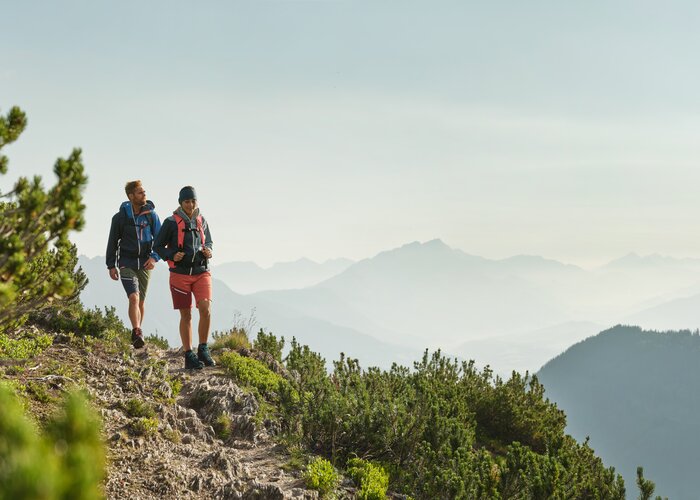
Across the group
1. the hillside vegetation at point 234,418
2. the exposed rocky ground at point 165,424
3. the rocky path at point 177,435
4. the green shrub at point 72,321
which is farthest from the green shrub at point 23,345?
the green shrub at point 72,321

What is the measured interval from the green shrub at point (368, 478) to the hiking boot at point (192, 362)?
140 inches

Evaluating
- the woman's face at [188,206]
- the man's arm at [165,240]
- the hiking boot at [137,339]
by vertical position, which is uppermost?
the woman's face at [188,206]

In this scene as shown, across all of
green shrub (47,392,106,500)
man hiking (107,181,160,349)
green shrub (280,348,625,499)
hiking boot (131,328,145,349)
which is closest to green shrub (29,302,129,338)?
hiking boot (131,328,145,349)

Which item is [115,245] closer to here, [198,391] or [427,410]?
[198,391]

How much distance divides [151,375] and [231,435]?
5.19ft

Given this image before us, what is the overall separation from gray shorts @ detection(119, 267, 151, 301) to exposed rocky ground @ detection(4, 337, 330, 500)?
1.03m

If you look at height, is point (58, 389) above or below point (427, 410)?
above

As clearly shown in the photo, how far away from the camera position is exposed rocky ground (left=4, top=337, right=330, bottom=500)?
17.4 feet

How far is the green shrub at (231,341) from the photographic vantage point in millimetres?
10942

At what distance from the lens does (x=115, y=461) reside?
529 centimetres

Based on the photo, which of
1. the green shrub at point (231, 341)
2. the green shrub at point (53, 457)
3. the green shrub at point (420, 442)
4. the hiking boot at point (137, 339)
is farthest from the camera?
the green shrub at point (231, 341)

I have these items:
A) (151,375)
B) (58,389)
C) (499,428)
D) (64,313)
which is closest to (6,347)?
(58,389)

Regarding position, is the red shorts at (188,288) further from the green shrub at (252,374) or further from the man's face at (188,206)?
the green shrub at (252,374)

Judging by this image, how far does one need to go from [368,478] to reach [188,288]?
174 inches
